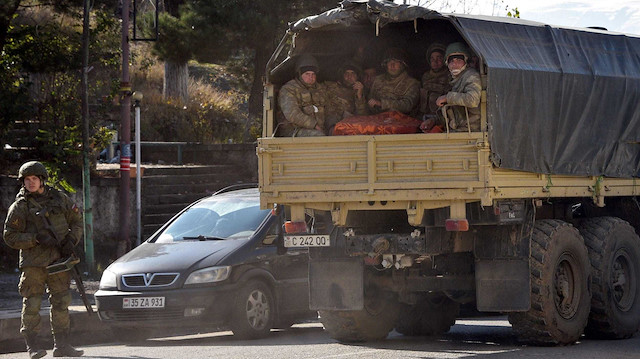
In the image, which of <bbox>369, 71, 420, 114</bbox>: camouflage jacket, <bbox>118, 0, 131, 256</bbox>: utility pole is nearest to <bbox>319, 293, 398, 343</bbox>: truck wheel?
<bbox>369, 71, 420, 114</bbox>: camouflage jacket

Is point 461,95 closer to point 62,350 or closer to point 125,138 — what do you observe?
point 62,350

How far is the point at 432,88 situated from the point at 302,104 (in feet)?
4.43

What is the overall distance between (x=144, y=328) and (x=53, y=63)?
784 centimetres

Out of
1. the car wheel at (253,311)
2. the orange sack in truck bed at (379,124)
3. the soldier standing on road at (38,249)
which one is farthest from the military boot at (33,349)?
the orange sack in truck bed at (379,124)

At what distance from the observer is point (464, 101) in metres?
10.5

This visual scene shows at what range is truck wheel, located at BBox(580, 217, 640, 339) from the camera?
39.2ft

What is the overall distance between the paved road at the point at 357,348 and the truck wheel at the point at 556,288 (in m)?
0.17

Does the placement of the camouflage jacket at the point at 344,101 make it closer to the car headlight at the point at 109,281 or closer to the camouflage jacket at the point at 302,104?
the camouflage jacket at the point at 302,104

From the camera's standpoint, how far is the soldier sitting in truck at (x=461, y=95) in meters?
10.5

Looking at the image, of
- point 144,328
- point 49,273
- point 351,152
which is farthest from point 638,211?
point 49,273

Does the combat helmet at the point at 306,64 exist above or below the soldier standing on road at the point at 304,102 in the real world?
above

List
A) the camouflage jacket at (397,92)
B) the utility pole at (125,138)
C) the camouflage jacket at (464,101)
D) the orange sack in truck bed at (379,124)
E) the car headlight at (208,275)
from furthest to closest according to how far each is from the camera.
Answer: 1. the utility pole at (125,138)
2. the car headlight at (208,275)
3. the camouflage jacket at (397,92)
4. the orange sack in truck bed at (379,124)
5. the camouflage jacket at (464,101)

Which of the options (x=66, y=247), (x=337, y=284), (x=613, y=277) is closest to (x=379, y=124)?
(x=337, y=284)

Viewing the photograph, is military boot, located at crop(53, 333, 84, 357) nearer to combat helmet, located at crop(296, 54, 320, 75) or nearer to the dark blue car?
the dark blue car
